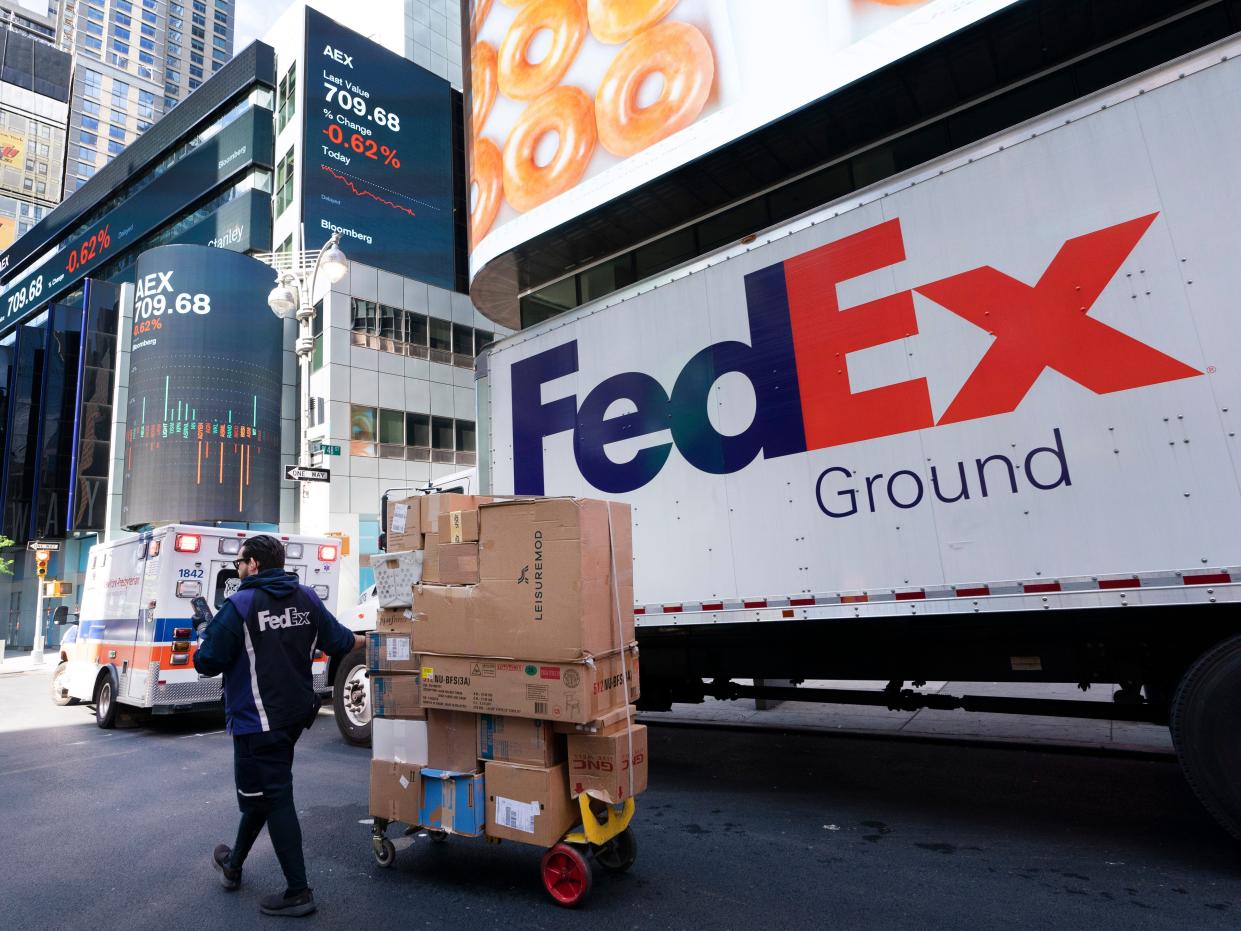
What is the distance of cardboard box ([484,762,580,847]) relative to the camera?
12.0ft

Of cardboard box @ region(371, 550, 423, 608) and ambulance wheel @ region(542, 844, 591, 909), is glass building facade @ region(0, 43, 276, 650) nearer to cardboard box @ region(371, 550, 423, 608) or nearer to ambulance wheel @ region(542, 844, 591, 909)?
cardboard box @ region(371, 550, 423, 608)

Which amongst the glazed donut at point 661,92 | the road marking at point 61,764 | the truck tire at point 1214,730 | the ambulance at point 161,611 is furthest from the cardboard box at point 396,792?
the glazed donut at point 661,92

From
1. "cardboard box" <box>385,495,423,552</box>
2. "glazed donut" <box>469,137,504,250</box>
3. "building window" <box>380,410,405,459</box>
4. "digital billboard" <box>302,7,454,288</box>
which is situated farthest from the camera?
"digital billboard" <box>302,7,454,288</box>

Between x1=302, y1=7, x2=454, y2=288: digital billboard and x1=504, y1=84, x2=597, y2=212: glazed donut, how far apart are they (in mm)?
18573

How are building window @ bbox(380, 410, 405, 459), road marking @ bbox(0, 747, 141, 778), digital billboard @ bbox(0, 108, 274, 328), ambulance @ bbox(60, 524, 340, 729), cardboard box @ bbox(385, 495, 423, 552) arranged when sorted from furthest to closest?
digital billboard @ bbox(0, 108, 274, 328) < building window @ bbox(380, 410, 405, 459) < ambulance @ bbox(60, 524, 340, 729) < road marking @ bbox(0, 747, 141, 778) < cardboard box @ bbox(385, 495, 423, 552)

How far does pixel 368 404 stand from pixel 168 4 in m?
142

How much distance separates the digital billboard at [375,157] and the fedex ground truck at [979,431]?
25936 mm

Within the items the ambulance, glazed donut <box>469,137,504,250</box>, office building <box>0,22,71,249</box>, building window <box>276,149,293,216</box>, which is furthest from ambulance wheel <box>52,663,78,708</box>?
office building <box>0,22,71,249</box>

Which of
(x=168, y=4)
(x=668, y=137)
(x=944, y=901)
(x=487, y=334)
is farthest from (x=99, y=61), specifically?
(x=944, y=901)

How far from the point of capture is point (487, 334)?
30.4 metres

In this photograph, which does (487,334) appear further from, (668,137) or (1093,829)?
(1093,829)

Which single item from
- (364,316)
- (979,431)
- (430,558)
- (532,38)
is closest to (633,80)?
(532,38)

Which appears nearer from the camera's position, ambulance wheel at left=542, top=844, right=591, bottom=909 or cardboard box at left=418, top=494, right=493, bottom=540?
ambulance wheel at left=542, top=844, right=591, bottom=909

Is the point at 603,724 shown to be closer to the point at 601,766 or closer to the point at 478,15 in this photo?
the point at 601,766
